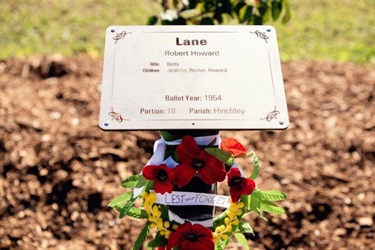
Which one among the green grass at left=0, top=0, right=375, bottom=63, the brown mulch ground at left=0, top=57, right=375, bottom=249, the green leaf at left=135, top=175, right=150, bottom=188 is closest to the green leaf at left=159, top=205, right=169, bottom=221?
the green leaf at left=135, top=175, right=150, bottom=188

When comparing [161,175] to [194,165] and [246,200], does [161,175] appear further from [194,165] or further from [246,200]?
[246,200]

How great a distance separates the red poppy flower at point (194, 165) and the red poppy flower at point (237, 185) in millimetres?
46

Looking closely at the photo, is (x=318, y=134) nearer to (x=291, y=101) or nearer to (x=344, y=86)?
(x=291, y=101)

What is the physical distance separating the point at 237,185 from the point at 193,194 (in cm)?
17

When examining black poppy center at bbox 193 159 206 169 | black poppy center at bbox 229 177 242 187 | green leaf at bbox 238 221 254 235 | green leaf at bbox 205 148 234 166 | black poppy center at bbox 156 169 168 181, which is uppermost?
green leaf at bbox 205 148 234 166

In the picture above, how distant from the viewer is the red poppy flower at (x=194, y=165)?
1.87 metres

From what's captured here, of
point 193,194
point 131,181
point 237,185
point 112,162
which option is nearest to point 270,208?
point 237,185

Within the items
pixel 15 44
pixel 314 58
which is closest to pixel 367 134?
pixel 314 58

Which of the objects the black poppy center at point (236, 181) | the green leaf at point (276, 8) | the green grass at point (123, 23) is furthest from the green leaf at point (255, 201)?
the green grass at point (123, 23)

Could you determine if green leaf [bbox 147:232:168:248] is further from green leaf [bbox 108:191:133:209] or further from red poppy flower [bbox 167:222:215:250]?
green leaf [bbox 108:191:133:209]

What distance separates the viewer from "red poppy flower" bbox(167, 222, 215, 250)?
188 cm

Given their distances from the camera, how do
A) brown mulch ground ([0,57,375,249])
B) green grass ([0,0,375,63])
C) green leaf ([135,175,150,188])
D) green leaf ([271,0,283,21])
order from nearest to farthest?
green leaf ([135,175,150,188]), green leaf ([271,0,283,21]), brown mulch ground ([0,57,375,249]), green grass ([0,0,375,63])

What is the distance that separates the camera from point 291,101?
12.6 feet

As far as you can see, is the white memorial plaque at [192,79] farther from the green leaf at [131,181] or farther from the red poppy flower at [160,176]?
the green leaf at [131,181]
